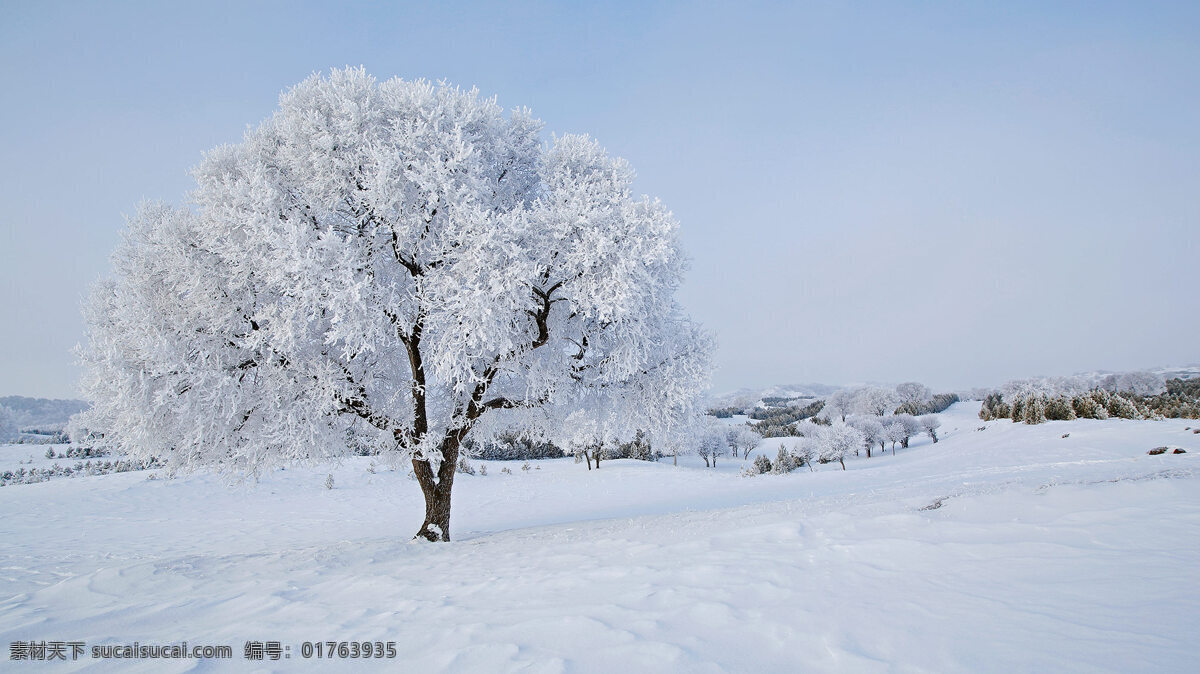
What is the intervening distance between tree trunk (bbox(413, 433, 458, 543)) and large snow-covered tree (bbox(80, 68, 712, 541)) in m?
0.04

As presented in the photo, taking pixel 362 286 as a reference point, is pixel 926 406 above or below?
below

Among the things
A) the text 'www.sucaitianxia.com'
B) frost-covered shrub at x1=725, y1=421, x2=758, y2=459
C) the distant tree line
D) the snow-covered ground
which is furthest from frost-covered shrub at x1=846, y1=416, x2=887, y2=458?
the text 'www.sucaitianxia.com'

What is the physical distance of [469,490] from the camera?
27.0 metres

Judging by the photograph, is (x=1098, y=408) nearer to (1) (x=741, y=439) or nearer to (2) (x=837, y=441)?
(2) (x=837, y=441)

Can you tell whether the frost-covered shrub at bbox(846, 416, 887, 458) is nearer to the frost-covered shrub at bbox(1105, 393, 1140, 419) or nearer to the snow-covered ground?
the frost-covered shrub at bbox(1105, 393, 1140, 419)

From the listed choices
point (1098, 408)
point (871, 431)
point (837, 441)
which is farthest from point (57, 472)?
point (871, 431)

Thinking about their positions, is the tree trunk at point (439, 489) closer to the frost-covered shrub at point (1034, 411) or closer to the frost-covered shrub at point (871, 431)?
the frost-covered shrub at point (1034, 411)

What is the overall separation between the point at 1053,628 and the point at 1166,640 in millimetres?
477

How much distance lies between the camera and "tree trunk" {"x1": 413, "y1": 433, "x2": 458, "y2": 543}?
11.3 m

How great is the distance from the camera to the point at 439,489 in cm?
1148

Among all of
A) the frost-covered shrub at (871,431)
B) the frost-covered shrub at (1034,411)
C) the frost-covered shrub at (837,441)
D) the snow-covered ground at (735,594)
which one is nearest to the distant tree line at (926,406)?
the frost-covered shrub at (871,431)

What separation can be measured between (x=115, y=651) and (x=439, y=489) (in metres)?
7.23

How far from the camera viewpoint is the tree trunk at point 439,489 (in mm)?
11297

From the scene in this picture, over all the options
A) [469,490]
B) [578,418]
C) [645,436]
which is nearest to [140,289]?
[578,418]
